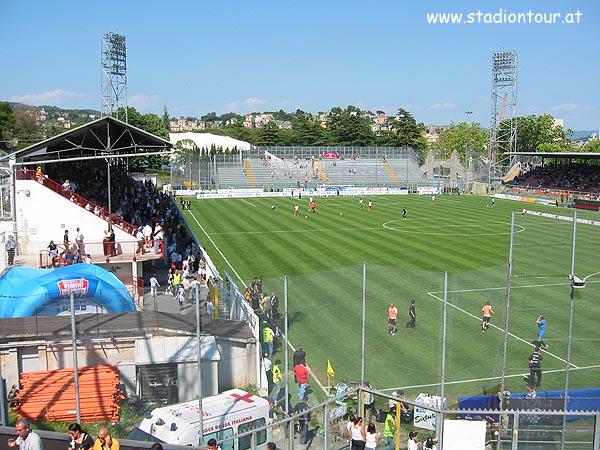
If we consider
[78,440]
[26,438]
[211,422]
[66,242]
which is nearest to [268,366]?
[211,422]

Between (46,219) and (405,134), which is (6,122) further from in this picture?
(46,219)

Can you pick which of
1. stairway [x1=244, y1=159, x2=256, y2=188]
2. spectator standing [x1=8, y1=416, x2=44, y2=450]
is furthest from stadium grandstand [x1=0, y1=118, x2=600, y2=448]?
spectator standing [x1=8, y1=416, x2=44, y2=450]

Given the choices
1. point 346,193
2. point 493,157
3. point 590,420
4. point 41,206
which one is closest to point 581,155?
point 493,157

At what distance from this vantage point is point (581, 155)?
65.0 m

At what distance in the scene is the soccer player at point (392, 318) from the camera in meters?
14.3

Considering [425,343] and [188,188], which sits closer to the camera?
[425,343]

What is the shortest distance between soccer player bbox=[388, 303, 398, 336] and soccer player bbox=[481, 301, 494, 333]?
2.00 meters

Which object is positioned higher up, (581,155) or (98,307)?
(581,155)

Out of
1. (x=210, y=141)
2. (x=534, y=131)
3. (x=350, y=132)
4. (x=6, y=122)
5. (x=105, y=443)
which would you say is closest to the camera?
(x=105, y=443)

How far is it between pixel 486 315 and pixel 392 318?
2280mm

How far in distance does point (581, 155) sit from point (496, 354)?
58670 millimetres

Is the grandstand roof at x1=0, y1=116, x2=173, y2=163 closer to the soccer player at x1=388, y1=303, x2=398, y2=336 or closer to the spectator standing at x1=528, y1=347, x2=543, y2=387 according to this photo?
the soccer player at x1=388, y1=303, x2=398, y2=336

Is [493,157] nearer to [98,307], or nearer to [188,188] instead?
[188,188]

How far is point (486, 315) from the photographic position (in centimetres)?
1452
